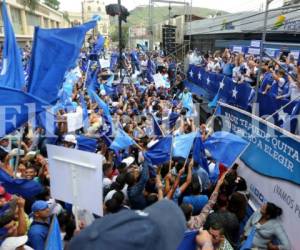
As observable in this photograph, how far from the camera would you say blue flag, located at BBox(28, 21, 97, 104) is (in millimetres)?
4891

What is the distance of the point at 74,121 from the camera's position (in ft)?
25.2

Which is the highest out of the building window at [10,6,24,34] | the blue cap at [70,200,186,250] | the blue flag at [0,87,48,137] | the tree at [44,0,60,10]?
the tree at [44,0,60,10]

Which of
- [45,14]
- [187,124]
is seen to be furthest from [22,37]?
[187,124]

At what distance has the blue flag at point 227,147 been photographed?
4.68 m

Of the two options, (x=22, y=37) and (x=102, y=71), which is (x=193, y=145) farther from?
(x=22, y=37)

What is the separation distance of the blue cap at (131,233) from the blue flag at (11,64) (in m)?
4.38

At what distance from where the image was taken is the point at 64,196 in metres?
3.62

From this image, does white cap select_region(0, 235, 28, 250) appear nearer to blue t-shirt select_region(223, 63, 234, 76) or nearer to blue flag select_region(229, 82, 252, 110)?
blue flag select_region(229, 82, 252, 110)

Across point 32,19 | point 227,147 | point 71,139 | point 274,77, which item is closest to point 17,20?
point 32,19

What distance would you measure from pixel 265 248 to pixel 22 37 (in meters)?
44.5

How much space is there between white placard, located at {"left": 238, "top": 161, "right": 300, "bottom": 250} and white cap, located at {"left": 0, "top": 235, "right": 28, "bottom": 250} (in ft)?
8.52

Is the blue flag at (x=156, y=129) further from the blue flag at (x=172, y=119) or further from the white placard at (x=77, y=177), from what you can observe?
the white placard at (x=77, y=177)

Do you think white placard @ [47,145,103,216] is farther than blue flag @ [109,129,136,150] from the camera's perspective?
No

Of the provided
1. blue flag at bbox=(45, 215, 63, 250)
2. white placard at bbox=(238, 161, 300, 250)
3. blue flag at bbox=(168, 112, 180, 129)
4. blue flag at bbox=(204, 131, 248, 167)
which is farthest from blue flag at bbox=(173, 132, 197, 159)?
blue flag at bbox=(168, 112, 180, 129)
